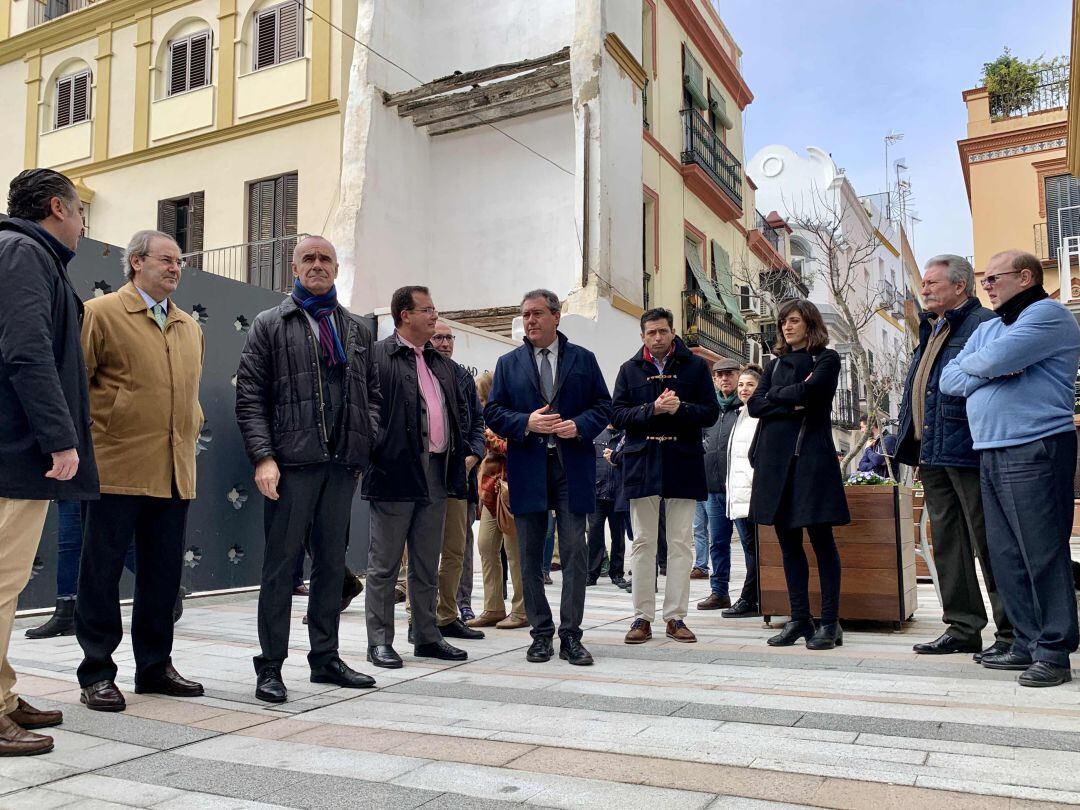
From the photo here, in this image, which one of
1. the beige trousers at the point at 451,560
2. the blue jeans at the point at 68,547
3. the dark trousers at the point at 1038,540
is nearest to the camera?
the dark trousers at the point at 1038,540

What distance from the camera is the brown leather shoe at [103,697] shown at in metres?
3.80

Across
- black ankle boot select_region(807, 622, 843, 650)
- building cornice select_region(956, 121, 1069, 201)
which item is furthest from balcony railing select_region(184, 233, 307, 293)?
building cornice select_region(956, 121, 1069, 201)

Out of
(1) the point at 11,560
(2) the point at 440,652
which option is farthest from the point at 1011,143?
(1) the point at 11,560

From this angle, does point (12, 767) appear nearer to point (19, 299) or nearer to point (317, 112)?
point (19, 299)

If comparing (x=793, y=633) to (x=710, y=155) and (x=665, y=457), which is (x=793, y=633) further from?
(x=710, y=155)

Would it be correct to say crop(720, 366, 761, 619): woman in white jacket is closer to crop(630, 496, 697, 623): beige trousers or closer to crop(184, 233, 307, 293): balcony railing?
crop(630, 496, 697, 623): beige trousers

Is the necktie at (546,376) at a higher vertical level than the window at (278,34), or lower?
lower

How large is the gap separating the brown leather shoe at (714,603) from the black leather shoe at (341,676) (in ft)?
11.7

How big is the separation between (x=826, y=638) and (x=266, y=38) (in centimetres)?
1649

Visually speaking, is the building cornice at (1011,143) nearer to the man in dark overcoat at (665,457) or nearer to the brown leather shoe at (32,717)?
the man in dark overcoat at (665,457)

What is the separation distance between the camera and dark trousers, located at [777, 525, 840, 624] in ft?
17.7

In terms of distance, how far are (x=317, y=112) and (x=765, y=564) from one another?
13.6 m

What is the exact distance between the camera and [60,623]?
5.65m

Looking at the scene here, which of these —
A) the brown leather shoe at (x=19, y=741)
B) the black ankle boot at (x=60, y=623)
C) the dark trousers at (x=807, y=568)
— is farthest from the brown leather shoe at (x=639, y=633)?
the black ankle boot at (x=60, y=623)
